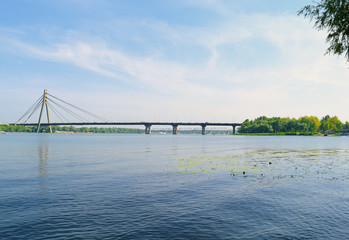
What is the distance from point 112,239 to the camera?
1055 centimetres

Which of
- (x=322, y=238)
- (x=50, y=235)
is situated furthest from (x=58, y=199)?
(x=322, y=238)

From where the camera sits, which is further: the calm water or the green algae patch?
the green algae patch

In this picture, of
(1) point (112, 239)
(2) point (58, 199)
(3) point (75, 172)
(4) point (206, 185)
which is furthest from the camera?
(3) point (75, 172)

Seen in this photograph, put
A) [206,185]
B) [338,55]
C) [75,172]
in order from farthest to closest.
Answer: [75,172]
[206,185]
[338,55]

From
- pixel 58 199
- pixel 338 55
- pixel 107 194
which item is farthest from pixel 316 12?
pixel 58 199

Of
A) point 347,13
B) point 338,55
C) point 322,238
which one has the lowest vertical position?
point 322,238

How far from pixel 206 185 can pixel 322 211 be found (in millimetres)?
8597

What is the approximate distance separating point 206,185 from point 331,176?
44.9 feet

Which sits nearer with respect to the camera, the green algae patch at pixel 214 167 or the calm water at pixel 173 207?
the calm water at pixel 173 207

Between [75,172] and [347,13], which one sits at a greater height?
[347,13]

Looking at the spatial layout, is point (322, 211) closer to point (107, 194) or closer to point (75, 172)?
point (107, 194)

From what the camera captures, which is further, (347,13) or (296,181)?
(296,181)

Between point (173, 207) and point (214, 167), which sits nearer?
point (173, 207)

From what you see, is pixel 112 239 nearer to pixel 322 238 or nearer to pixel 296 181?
pixel 322 238
